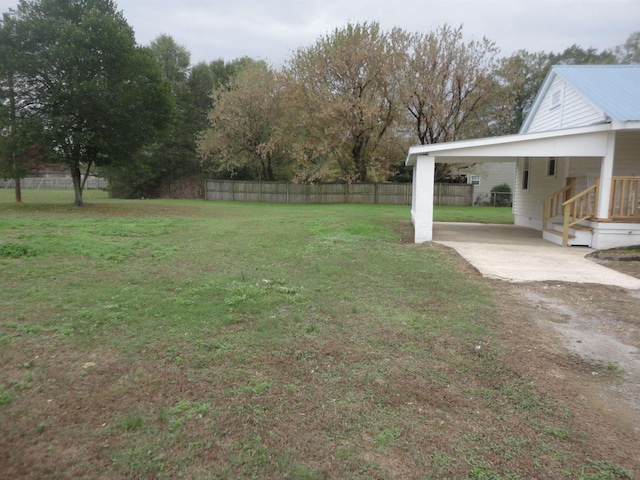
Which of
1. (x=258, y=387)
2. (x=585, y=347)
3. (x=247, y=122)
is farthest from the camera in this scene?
(x=247, y=122)

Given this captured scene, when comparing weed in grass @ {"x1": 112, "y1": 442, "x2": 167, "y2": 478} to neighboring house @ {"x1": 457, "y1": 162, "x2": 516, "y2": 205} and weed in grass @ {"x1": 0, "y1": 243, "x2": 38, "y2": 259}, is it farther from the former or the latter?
neighboring house @ {"x1": 457, "y1": 162, "x2": 516, "y2": 205}

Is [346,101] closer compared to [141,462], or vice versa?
[141,462]

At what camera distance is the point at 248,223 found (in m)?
13.8

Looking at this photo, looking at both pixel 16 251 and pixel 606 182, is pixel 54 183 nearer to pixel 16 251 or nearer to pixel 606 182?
pixel 16 251

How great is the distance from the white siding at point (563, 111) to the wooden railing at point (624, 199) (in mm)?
1566

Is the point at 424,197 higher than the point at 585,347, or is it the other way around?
the point at 424,197

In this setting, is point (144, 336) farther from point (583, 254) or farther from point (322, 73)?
point (322, 73)

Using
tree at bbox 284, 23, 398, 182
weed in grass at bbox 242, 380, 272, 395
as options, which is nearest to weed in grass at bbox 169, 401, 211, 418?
weed in grass at bbox 242, 380, 272, 395

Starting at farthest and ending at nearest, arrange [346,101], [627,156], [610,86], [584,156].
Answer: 1. [346,101]
2. [610,86]
3. [627,156]
4. [584,156]

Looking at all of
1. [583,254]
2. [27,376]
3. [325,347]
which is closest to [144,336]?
[27,376]

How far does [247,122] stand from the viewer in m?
28.3

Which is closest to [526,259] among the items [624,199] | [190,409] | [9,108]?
[624,199]

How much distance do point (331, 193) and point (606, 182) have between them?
66.3 ft

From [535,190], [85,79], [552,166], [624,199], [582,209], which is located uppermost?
[85,79]
